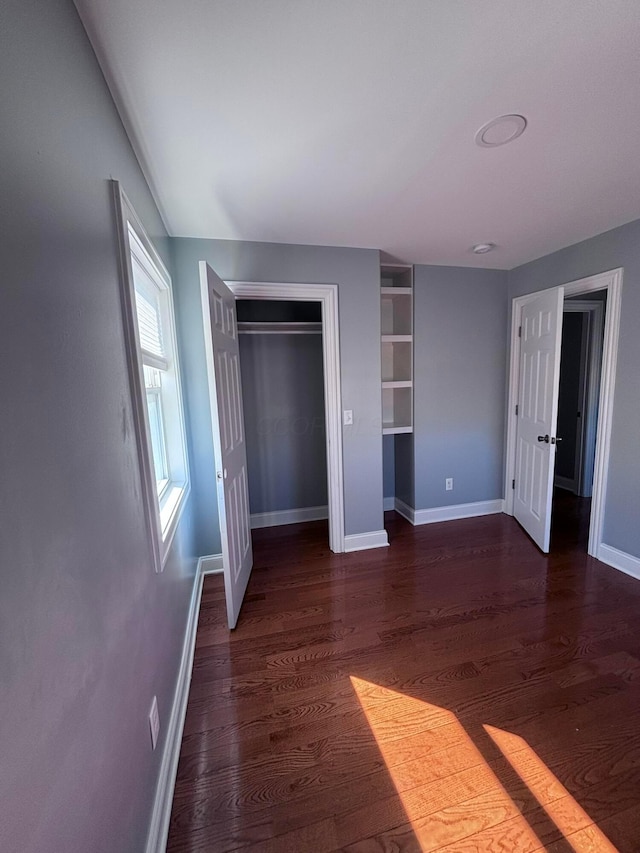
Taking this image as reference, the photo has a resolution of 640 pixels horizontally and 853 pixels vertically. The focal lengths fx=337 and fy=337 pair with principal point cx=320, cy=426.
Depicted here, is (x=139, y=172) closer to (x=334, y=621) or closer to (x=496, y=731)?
(x=334, y=621)

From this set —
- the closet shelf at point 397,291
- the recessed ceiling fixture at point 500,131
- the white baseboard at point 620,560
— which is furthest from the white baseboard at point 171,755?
the white baseboard at point 620,560

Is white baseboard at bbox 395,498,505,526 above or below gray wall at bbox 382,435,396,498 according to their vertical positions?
below

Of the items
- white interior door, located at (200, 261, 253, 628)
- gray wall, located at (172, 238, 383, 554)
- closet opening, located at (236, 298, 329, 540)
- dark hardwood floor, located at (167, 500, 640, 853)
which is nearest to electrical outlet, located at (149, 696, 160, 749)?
dark hardwood floor, located at (167, 500, 640, 853)

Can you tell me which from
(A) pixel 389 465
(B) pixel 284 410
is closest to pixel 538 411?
(A) pixel 389 465

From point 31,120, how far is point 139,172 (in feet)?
3.33

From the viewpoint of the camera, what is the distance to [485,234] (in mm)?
2344

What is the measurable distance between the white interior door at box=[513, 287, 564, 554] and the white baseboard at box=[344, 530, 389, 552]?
1271 millimetres

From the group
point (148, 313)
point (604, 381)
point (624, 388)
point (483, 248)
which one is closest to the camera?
point (148, 313)

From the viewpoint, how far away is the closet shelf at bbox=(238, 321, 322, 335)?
300 cm

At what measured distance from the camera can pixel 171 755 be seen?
4.15 feet

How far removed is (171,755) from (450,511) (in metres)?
2.83

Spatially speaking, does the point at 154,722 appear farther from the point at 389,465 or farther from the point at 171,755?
the point at 389,465

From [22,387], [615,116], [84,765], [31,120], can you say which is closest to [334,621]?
[84,765]

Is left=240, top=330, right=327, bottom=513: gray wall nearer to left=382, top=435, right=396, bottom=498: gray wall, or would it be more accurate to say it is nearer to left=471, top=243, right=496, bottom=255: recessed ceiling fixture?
left=382, top=435, right=396, bottom=498: gray wall
